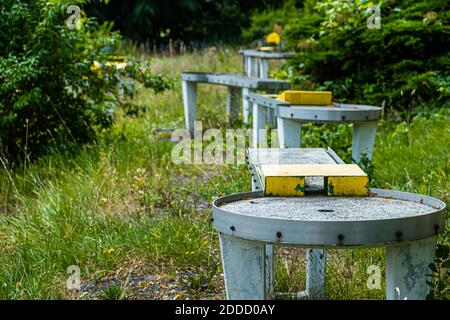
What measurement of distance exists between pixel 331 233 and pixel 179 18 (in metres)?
20.3

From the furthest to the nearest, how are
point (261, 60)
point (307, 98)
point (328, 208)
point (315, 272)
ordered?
point (261, 60) < point (307, 98) < point (315, 272) < point (328, 208)

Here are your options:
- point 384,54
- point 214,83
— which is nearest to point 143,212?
point 384,54

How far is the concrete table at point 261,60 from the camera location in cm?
1114

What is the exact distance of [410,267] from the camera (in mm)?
2883

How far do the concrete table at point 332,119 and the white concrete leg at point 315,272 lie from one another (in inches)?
75.8

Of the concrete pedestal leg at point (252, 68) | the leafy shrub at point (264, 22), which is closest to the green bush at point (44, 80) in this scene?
the concrete pedestal leg at point (252, 68)

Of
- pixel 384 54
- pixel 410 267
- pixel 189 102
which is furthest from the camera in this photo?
pixel 189 102

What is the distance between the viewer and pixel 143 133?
28.5 feet

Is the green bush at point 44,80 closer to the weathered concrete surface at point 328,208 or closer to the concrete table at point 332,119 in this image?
the concrete table at point 332,119

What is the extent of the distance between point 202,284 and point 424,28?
17.2 feet

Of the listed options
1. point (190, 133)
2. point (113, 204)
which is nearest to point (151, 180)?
point (113, 204)

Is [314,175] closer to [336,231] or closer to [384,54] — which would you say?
[336,231]

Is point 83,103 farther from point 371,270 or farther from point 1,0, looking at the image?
point 371,270

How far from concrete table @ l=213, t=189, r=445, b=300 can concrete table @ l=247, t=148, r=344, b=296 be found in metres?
0.45
